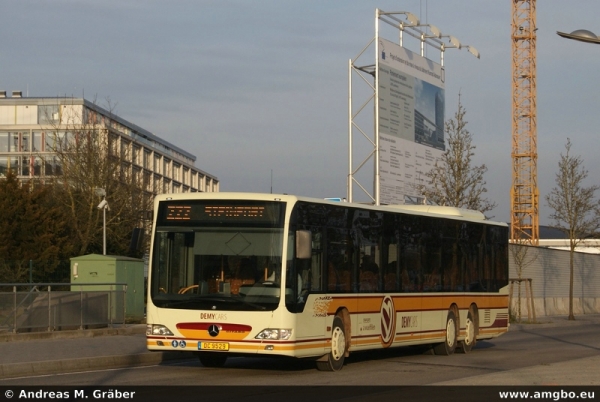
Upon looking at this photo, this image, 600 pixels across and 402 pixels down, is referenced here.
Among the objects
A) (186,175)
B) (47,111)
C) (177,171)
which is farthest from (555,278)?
(186,175)

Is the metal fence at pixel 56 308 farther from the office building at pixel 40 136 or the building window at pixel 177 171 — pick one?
the building window at pixel 177 171

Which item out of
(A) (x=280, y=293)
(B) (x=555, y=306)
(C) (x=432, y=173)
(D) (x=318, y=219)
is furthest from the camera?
(B) (x=555, y=306)

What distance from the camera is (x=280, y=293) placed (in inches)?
632

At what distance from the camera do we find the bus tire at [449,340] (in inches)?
879

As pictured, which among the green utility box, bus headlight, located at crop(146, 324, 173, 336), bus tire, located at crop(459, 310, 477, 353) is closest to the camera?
bus headlight, located at crop(146, 324, 173, 336)

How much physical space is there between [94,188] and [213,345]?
35.5 m

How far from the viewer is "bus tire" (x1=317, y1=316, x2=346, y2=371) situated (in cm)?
1734

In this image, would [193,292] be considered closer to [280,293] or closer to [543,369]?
[280,293]

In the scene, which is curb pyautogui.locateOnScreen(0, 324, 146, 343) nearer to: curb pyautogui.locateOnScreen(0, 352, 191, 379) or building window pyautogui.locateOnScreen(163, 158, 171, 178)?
curb pyautogui.locateOnScreen(0, 352, 191, 379)

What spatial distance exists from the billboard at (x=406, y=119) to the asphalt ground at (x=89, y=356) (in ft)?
42.3

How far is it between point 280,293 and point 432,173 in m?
24.4
